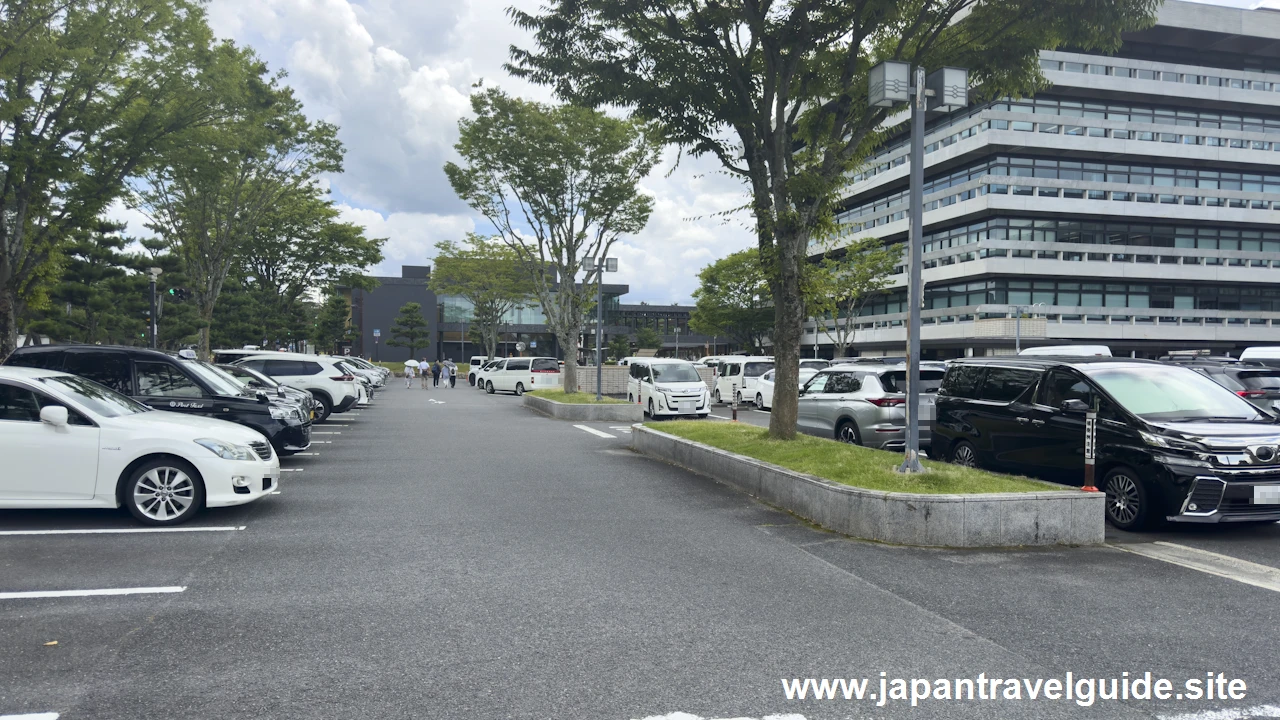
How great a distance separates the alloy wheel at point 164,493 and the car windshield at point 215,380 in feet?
Result: 13.4

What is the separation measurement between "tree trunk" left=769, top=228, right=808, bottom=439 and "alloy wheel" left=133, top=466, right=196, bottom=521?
6.83 meters

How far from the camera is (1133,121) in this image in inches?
1747

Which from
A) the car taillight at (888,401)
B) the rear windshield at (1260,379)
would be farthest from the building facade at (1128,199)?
the car taillight at (888,401)

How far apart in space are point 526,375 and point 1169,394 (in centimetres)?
3066

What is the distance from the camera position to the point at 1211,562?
257 inches

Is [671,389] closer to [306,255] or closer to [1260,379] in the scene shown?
[1260,379]

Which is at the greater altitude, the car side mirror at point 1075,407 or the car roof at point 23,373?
the car roof at point 23,373

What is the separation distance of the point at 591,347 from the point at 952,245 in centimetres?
4482

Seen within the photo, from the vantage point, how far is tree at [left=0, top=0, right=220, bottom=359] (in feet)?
46.2

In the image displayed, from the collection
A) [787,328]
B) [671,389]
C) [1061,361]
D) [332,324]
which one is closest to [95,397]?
[787,328]

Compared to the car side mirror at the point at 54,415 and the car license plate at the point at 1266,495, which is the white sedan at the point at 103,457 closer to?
the car side mirror at the point at 54,415

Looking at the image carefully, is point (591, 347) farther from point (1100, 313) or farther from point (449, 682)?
point (449, 682)

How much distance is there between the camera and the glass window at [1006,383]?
31.3ft

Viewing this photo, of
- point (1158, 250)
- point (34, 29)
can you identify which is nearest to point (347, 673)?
point (34, 29)
